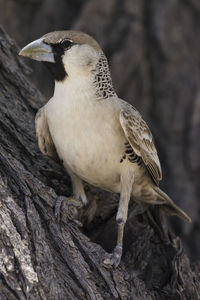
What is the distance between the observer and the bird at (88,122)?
4551 millimetres

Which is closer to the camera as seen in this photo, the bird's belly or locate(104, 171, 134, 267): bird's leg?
the bird's belly

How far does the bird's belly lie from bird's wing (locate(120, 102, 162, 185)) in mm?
88

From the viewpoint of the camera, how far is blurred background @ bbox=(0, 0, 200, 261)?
743 cm

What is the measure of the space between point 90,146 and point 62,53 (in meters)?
0.81

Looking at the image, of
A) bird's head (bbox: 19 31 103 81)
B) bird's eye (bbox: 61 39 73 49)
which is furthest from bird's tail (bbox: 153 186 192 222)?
bird's eye (bbox: 61 39 73 49)

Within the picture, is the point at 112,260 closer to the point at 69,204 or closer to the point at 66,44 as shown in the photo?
the point at 69,204

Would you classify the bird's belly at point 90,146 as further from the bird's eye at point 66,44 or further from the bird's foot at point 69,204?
→ the bird's eye at point 66,44

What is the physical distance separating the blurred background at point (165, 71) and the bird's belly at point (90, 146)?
2.81 metres

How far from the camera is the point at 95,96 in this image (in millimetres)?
4648

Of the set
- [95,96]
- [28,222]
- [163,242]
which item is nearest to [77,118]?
[95,96]

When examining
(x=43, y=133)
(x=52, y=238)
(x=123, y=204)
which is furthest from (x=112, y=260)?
(x=43, y=133)

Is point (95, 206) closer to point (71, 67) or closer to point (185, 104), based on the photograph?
point (71, 67)

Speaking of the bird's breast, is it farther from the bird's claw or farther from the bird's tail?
the bird's tail

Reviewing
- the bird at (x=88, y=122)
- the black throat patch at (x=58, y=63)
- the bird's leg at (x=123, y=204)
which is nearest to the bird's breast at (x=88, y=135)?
the bird at (x=88, y=122)
